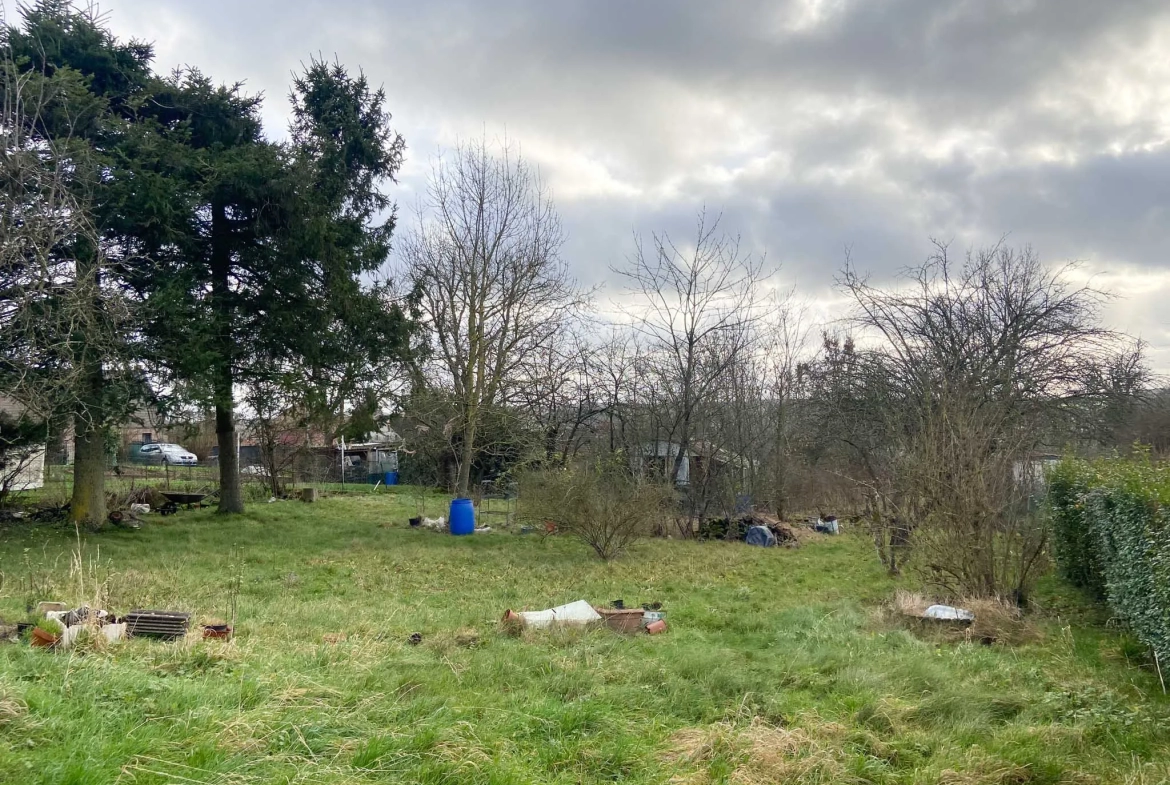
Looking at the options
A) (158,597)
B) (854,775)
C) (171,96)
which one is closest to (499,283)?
(171,96)

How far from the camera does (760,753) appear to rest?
359 centimetres

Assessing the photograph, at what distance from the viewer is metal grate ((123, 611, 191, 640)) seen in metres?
5.18

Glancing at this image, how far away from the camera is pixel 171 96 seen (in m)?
12.5

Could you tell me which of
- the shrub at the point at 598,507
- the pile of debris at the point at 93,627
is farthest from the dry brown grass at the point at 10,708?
the shrub at the point at 598,507

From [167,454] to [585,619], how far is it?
30847 millimetres

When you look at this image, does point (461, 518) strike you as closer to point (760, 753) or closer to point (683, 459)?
point (683, 459)

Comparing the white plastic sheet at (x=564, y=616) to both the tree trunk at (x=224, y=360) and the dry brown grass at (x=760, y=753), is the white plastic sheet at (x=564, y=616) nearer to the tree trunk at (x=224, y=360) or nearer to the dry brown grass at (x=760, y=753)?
the dry brown grass at (x=760, y=753)

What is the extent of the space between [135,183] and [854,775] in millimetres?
12489

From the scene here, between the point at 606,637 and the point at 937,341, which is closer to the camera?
the point at 606,637

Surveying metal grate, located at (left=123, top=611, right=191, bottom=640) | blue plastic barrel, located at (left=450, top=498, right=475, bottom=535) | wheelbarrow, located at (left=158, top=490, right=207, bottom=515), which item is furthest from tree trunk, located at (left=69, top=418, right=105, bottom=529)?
metal grate, located at (left=123, top=611, right=191, bottom=640)

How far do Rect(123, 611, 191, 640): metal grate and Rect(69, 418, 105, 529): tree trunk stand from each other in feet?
28.5

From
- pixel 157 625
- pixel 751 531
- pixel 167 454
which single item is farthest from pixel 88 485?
pixel 167 454

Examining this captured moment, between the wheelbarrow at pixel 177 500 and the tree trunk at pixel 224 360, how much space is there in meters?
1.67

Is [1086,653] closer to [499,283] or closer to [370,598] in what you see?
[370,598]
